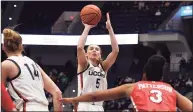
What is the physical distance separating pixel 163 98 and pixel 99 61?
2516mm

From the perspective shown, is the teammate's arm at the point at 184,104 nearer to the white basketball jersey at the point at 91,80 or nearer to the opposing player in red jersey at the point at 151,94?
the opposing player in red jersey at the point at 151,94

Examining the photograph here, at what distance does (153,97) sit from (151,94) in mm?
33

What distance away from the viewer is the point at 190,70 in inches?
789

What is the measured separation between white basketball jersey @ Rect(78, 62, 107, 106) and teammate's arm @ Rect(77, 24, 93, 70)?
0.34ft

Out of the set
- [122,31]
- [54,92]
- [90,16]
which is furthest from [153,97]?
[122,31]

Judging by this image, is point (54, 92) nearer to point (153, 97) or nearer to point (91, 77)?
point (153, 97)

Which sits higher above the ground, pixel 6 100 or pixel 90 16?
pixel 90 16

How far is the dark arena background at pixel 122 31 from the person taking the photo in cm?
2089

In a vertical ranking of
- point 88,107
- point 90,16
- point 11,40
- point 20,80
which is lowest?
point 88,107

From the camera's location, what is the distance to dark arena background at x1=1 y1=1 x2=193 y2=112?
20.9 m

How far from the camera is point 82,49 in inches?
226

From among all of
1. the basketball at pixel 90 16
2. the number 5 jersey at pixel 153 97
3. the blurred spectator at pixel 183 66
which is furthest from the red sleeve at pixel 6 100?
the blurred spectator at pixel 183 66

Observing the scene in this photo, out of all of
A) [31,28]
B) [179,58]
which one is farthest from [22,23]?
[179,58]

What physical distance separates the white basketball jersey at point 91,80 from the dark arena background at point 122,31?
43.3 ft
